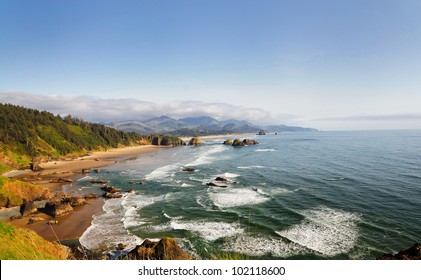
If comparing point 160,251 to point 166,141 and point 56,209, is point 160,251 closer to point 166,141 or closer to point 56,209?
point 56,209

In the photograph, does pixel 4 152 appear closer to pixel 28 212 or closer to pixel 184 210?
pixel 28 212

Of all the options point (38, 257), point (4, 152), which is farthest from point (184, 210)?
point (4, 152)

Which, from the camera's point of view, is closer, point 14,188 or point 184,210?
point 184,210

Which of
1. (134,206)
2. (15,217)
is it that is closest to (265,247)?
(134,206)

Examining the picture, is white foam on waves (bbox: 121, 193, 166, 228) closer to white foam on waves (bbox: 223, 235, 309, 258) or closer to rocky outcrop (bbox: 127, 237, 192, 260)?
rocky outcrop (bbox: 127, 237, 192, 260)

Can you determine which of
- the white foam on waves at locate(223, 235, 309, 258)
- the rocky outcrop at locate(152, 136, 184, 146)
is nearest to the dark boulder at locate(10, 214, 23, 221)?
the white foam on waves at locate(223, 235, 309, 258)

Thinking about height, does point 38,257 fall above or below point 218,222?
above

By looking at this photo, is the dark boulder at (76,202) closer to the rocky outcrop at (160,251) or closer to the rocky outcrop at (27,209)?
the rocky outcrop at (27,209)

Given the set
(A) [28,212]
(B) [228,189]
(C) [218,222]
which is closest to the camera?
(C) [218,222]
